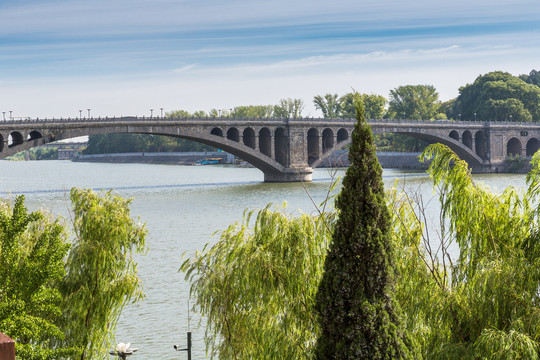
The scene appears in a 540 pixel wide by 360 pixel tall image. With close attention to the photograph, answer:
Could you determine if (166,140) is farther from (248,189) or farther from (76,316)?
(76,316)

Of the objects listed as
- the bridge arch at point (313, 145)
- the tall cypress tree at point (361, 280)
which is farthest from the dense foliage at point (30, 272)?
the bridge arch at point (313, 145)

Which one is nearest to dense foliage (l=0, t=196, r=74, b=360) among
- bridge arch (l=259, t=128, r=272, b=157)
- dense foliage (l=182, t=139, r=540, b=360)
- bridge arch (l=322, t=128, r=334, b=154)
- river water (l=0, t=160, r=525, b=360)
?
river water (l=0, t=160, r=525, b=360)

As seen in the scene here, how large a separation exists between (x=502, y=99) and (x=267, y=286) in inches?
3886

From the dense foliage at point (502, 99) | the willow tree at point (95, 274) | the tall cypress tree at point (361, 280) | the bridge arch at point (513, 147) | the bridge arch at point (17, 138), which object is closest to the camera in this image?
the tall cypress tree at point (361, 280)

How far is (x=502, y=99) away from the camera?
349 ft

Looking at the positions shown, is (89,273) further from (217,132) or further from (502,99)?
(502,99)

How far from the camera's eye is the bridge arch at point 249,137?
7269cm

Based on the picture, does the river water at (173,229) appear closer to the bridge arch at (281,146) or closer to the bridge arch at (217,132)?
the bridge arch at (281,146)

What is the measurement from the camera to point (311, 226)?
14.2 metres

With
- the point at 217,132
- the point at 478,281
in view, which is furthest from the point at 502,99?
the point at 478,281

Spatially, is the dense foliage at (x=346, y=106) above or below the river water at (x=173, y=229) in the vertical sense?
above

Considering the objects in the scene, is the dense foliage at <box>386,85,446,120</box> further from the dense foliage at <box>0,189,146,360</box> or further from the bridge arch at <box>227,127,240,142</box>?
the dense foliage at <box>0,189,146,360</box>

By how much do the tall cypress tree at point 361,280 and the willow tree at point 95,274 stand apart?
19.6 ft

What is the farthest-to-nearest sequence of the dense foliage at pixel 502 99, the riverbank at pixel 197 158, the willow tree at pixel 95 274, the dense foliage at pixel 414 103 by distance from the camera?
the dense foliage at pixel 414 103
the riverbank at pixel 197 158
the dense foliage at pixel 502 99
the willow tree at pixel 95 274
